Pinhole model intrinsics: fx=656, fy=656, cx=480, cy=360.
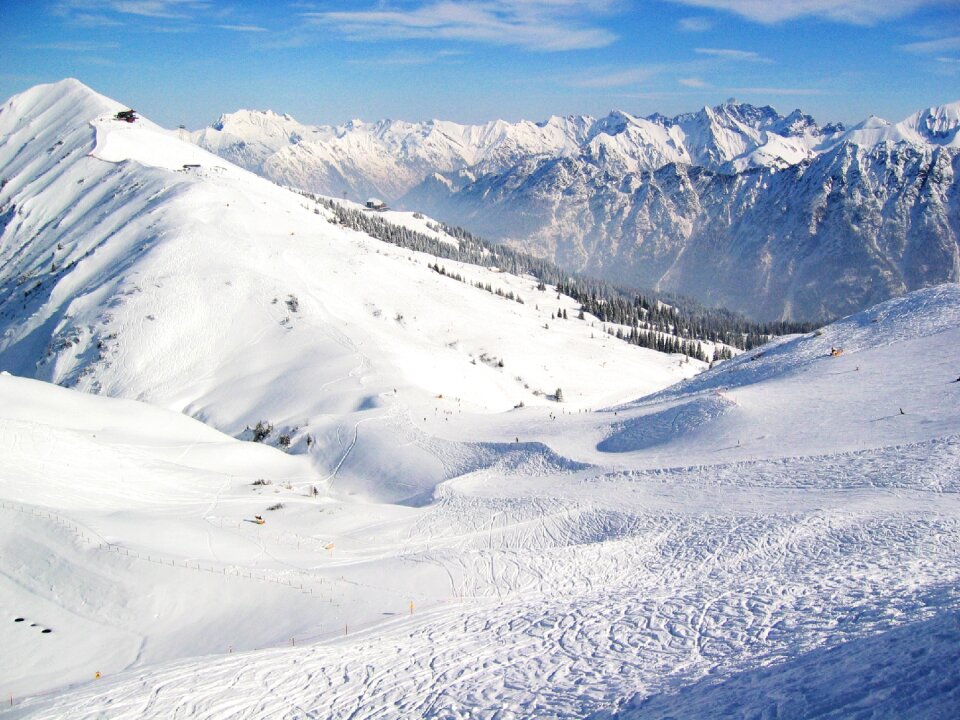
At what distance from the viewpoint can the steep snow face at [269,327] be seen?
221 ft

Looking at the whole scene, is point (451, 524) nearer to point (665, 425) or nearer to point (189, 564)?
point (189, 564)

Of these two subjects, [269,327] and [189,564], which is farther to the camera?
[269,327]

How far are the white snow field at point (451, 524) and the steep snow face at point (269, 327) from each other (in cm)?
58

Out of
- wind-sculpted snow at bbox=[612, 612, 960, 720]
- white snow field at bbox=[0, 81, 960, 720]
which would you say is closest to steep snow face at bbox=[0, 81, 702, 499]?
white snow field at bbox=[0, 81, 960, 720]

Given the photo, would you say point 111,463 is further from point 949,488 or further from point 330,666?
point 949,488

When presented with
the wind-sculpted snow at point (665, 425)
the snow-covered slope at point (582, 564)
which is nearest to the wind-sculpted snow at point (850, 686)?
the snow-covered slope at point (582, 564)

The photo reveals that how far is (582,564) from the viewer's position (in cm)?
2947

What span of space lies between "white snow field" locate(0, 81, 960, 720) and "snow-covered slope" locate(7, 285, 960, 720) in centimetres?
15

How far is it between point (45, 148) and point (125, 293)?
106496mm

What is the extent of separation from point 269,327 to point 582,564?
220 feet

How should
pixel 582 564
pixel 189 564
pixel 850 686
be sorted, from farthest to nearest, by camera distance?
pixel 189 564, pixel 582 564, pixel 850 686

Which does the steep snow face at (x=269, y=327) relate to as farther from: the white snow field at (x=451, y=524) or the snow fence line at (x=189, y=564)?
the snow fence line at (x=189, y=564)

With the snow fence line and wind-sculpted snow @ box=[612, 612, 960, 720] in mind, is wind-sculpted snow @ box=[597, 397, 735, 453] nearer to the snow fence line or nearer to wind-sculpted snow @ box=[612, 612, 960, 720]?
the snow fence line

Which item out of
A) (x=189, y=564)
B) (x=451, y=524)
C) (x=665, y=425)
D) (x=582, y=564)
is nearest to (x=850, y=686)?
(x=582, y=564)
